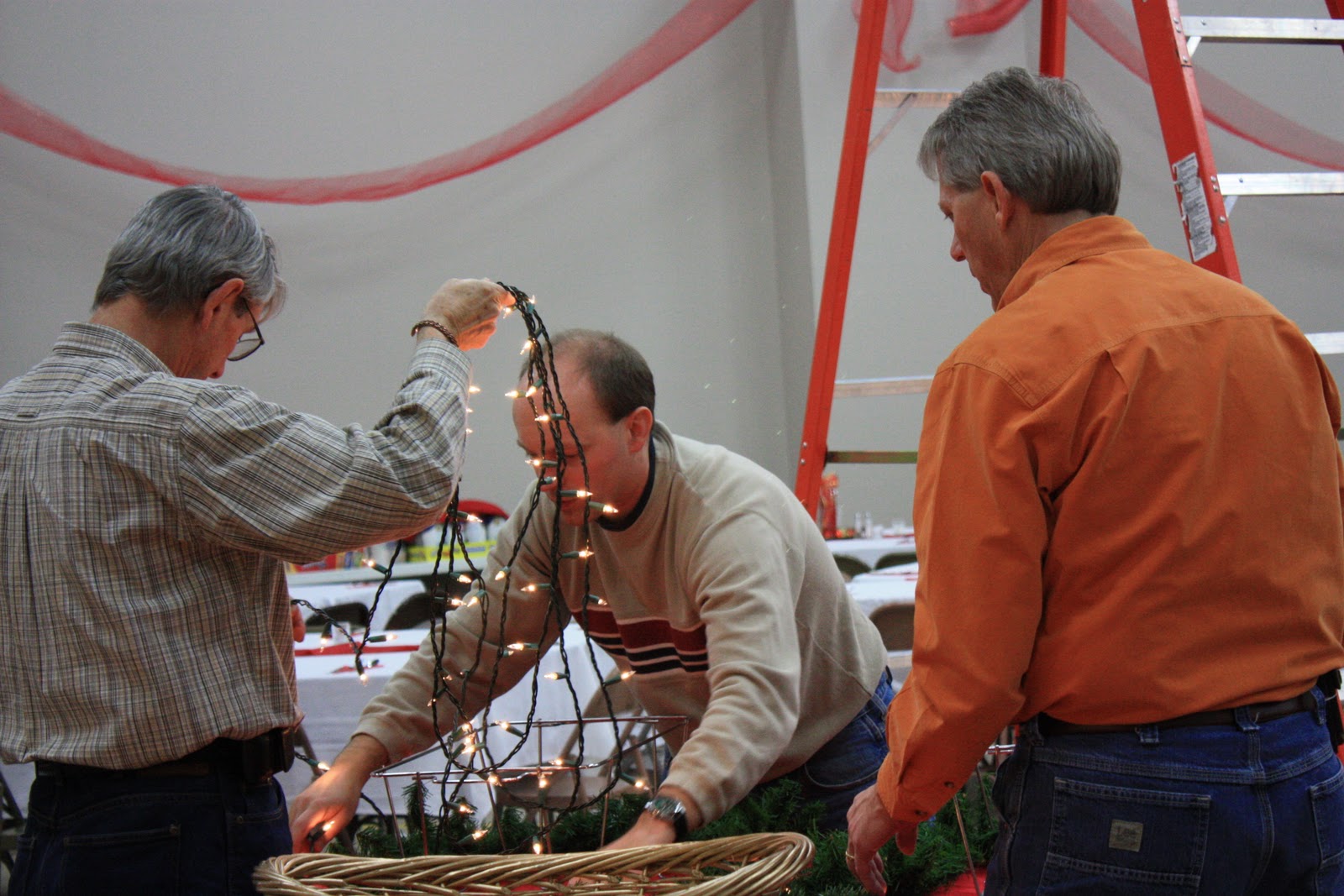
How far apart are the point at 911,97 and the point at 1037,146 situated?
3.01 meters

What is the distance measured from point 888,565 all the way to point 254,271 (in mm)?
4070

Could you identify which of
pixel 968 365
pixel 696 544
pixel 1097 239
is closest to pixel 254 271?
pixel 696 544

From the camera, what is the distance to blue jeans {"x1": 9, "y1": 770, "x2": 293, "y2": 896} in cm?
126

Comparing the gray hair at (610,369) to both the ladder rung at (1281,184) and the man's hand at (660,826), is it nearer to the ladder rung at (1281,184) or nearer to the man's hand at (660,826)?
the man's hand at (660,826)

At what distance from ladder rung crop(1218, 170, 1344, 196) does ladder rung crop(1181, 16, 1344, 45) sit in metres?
0.24

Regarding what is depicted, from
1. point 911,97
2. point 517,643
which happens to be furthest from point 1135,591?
point 911,97

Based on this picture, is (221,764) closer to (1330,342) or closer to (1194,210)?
(1194,210)

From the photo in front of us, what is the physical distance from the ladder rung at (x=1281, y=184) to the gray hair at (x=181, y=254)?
61.4 inches

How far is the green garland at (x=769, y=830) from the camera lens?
1.34 meters

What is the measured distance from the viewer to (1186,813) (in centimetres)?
103

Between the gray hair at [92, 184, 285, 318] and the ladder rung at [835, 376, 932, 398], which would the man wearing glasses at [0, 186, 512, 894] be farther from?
the ladder rung at [835, 376, 932, 398]

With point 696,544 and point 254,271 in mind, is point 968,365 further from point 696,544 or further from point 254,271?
point 254,271

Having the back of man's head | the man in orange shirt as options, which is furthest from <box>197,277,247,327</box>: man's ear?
the man in orange shirt

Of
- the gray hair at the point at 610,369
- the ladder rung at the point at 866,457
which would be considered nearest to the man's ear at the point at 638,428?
the gray hair at the point at 610,369
